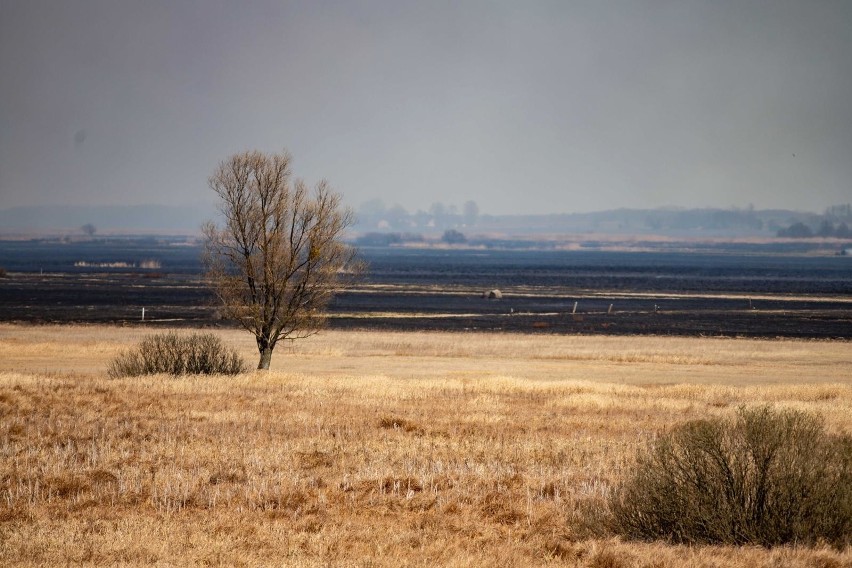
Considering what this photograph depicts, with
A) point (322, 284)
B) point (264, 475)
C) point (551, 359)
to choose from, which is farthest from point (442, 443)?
point (551, 359)

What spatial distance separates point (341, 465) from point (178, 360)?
60.7ft

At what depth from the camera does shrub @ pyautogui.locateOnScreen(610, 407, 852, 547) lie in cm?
1357

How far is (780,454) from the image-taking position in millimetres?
13992

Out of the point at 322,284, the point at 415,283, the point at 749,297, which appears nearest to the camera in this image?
the point at 322,284

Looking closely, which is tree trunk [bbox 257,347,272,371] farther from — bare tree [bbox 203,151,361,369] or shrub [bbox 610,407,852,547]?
shrub [bbox 610,407,852,547]

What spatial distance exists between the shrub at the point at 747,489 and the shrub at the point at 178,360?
23.8 m

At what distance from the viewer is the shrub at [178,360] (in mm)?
35312

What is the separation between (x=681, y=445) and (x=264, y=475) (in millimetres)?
7268

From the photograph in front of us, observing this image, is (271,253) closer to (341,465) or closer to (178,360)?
(178,360)

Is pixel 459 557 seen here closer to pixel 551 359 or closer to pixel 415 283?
pixel 551 359

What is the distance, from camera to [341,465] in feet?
61.4

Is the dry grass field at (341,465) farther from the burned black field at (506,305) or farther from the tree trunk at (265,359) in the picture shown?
the burned black field at (506,305)

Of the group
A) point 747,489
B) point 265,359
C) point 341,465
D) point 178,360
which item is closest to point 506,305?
point 265,359

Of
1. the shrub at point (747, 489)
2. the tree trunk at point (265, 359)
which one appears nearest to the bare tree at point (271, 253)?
the tree trunk at point (265, 359)
